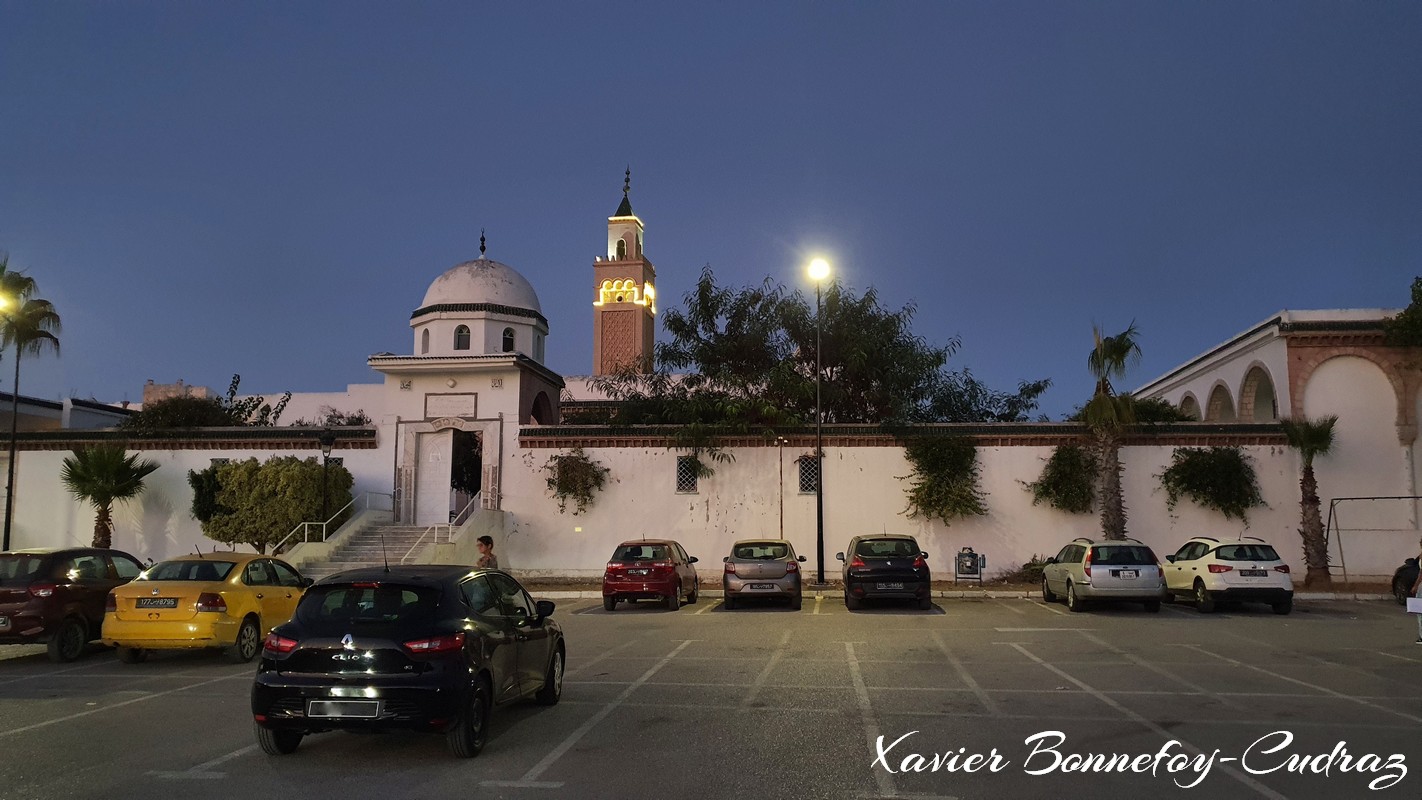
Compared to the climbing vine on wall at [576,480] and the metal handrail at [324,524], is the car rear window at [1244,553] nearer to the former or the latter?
the climbing vine on wall at [576,480]

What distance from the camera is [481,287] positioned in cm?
3662

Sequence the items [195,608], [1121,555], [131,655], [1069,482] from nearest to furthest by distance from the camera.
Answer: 1. [195,608]
2. [131,655]
3. [1121,555]
4. [1069,482]

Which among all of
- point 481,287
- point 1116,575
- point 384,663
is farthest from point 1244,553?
point 481,287

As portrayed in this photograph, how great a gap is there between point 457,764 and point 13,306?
25.8 metres

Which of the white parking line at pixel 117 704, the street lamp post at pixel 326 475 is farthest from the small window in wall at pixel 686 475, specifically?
the white parking line at pixel 117 704

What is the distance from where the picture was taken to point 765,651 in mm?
13844

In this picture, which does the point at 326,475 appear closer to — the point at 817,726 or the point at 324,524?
the point at 324,524

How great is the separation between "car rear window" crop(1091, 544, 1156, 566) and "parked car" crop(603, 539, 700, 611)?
8.30 meters

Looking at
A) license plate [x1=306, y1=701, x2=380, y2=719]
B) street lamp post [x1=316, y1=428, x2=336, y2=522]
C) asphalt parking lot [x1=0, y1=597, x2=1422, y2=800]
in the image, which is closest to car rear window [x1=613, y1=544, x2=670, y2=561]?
asphalt parking lot [x1=0, y1=597, x2=1422, y2=800]

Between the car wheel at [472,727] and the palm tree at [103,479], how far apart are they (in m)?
25.3

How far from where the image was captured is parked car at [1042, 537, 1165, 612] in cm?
1912

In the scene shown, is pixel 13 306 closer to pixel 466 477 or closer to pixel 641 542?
pixel 466 477

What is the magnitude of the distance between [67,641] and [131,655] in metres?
1.06

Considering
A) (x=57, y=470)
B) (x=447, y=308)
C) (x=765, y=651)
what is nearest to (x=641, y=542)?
(x=765, y=651)
